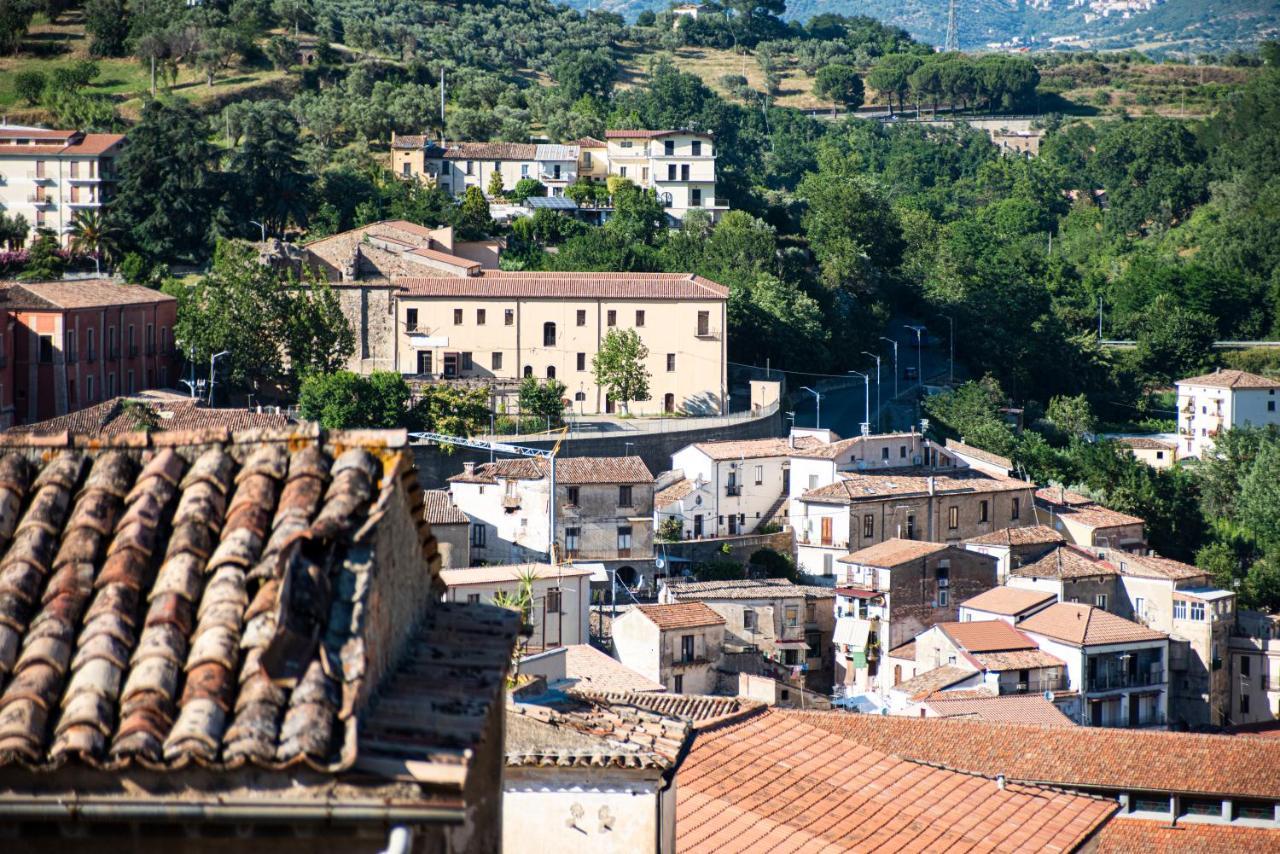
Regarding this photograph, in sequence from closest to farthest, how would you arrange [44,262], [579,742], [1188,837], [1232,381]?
[579,742] < [1188,837] < [44,262] < [1232,381]

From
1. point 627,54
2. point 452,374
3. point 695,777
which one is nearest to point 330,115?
point 452,374

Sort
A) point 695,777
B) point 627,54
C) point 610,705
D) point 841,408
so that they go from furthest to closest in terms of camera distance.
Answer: point 627,54 → point 841,408 → point 695,777 → point 610,705

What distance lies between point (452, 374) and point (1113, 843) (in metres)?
32.4

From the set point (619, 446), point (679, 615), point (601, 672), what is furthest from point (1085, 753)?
point (619, 446)

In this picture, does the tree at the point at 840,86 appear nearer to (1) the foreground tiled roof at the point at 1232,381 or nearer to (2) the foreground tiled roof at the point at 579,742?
(1) the foreground tiled roof at the point at 1232,381

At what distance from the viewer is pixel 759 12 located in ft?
452

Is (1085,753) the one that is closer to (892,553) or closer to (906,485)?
(892,553)

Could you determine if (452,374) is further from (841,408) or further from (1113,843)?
(1113,843)

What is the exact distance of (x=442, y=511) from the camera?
44.3m

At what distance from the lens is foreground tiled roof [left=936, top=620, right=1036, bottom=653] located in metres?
39.6

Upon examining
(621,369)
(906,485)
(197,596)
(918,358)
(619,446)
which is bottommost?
(906,485)

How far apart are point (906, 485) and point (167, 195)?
23.7m

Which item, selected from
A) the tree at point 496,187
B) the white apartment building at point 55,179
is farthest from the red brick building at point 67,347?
the tree at point 496,187

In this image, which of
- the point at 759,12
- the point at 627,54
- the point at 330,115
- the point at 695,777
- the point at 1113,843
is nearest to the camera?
the point at 695,777
